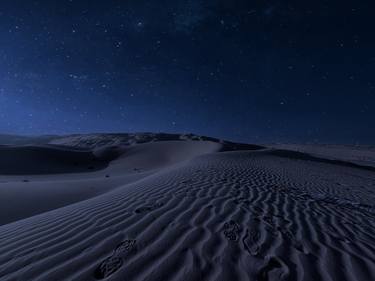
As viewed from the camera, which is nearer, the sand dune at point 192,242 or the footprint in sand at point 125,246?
the sand dune at point 192,242

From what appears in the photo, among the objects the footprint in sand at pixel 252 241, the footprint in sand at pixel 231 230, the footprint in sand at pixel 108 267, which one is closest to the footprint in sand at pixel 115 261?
the footprint in sand at pixel 108 267

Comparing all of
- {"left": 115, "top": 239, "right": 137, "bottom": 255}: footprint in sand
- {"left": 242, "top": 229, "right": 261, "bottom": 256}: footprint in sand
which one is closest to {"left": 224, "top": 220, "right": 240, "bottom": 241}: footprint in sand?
{"left": 242, "top": 229, "right": 261, "bottom": 256}: footprint in sand

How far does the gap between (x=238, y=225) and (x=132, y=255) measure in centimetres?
166

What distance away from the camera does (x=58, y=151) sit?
19047 mm

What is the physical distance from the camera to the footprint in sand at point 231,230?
319 cm

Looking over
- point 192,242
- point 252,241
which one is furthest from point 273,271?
point 192,242

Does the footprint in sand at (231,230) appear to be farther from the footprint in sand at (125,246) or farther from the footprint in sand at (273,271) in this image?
the footprint in sand at (125,246)

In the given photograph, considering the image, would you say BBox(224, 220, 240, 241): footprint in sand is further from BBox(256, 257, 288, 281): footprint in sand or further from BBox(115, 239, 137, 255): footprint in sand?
BBox(115, 239, 137, 255): footprint in sand

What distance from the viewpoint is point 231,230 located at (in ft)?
11.2

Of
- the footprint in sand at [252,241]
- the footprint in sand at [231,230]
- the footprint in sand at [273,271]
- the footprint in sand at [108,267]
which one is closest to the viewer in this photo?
the footprint in sand at [108,267]

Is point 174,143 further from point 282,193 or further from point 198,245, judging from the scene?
point 198,245

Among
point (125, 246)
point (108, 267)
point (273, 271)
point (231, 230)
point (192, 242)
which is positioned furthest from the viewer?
point (231, 230)

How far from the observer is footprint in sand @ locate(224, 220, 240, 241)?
10.5 ft

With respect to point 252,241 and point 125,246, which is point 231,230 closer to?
point 252,241
